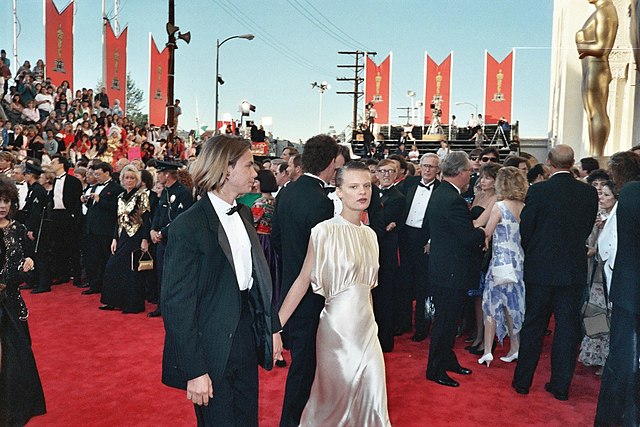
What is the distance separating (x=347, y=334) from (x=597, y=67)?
10.6 meters

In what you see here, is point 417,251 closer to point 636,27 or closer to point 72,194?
point 636,27

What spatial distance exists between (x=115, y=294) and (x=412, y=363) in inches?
161

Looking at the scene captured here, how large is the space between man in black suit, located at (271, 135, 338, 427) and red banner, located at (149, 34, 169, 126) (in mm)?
19966

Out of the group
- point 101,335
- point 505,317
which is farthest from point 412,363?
point 101,335

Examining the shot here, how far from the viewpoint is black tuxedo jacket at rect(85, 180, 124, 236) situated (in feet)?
28.5

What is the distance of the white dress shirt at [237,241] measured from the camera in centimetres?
290

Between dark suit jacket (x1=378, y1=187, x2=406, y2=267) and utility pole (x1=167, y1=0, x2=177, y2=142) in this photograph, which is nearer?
dark suit jacket (x1=378, y1=187, x2=406, y2=267)

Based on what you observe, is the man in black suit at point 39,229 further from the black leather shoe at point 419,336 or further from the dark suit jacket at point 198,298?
the dark suit jacket at point 198,298

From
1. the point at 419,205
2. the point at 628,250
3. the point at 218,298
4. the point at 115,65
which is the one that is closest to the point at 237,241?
the point at 218,298

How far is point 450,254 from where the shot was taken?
523cm

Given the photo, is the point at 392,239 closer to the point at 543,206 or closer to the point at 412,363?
the point at 412,363

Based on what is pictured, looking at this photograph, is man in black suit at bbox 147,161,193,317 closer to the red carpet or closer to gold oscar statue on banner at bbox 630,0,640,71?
the red carpet

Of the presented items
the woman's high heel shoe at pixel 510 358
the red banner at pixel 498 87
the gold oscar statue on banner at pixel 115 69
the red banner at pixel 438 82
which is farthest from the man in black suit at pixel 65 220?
the red banner at pixel 438 82

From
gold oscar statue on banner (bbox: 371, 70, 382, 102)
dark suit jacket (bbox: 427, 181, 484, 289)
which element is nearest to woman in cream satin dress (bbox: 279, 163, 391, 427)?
dark suit jacket (bbox: 427, 181, 484, 289)
